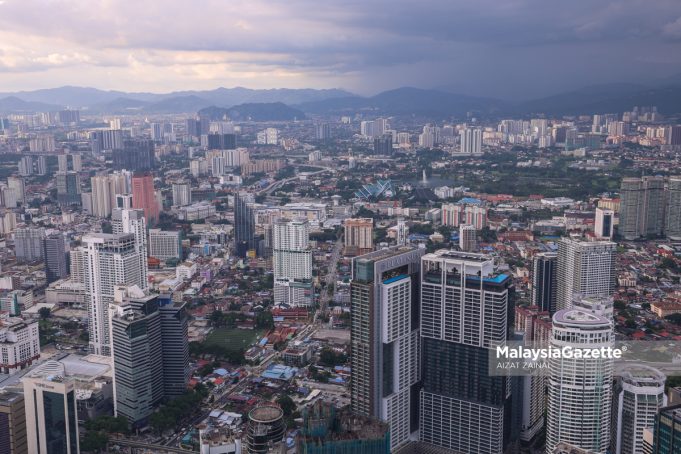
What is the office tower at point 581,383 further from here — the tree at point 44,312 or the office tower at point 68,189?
the office tower at point 68,189

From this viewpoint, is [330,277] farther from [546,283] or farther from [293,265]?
[546,283]

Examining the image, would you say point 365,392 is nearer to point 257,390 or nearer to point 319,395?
point 319,395

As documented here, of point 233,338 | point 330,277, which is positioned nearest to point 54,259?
point 233,338

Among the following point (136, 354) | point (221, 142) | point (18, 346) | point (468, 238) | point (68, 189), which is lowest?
point (18, 346)

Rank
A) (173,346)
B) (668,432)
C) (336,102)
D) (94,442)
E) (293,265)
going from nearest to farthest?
(668,432) < (94,442) < (173,346) < (293,265) < (336,102)

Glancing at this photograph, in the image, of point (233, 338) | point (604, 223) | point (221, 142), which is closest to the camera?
point (233, 338)

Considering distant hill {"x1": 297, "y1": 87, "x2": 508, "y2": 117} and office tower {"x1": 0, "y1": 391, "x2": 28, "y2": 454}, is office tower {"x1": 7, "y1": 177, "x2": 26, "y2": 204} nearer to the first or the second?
office tower {"x1": 0, "y1": 391, "x2": 28, "y2": 454}
